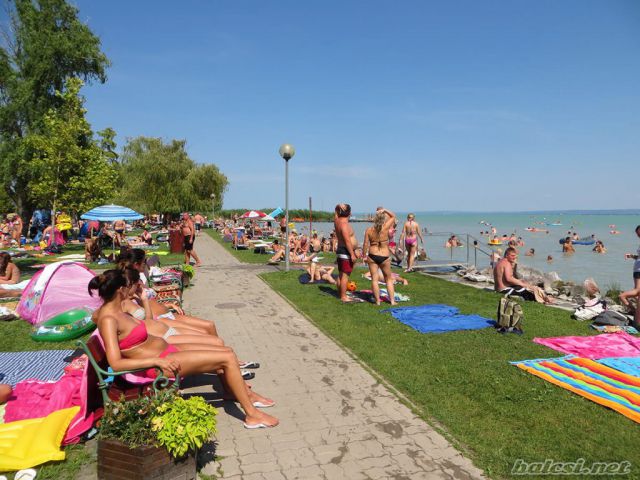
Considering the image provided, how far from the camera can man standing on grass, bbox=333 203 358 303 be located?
8922 mm

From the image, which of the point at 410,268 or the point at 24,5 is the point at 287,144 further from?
the point at 24,5

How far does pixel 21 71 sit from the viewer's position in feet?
77.0

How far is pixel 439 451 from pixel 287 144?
10965 millimetres

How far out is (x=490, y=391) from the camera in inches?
182

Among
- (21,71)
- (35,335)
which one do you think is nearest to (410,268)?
(35,335)

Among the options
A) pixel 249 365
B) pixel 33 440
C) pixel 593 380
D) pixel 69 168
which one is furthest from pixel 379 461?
pixel 69 168

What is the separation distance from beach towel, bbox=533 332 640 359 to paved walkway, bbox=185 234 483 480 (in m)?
3.02

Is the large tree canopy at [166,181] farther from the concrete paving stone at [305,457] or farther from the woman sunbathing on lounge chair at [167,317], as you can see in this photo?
the concrete paving stone at [305,457]

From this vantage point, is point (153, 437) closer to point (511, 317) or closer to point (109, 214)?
point (511, 317)

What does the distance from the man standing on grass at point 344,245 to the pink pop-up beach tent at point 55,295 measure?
15.4ft

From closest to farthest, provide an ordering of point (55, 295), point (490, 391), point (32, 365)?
1. point (490, 391)
2. point (32, 365)
3. point (55, 295)

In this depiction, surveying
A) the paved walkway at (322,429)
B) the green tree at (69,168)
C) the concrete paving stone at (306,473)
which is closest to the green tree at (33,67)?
the green tree at (69,168)

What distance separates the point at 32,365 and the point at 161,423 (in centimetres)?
352

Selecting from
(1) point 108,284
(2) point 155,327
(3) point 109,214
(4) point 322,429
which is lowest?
(4) point 322,429
